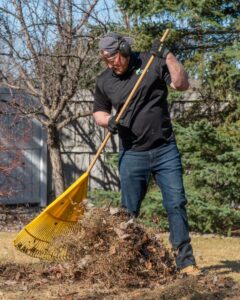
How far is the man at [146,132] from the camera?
5.21 m

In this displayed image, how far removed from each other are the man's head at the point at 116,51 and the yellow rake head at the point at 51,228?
1.02m

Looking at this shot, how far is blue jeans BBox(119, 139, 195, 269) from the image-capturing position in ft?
17.3

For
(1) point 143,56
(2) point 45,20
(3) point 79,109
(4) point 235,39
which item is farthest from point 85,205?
(3) point 79,109

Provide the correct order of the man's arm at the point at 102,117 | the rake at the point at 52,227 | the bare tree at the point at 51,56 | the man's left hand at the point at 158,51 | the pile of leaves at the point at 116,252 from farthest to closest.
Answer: the bare tree at the point at 51,56 < the man's arm at the point at 102,117 < the rake at the point at 52,227 < the man's left hand at the point at 158,51 < the pile of leaves at the point at 116,252

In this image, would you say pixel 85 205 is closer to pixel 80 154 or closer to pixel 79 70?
pixel 79 70

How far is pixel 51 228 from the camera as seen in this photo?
5.32 m

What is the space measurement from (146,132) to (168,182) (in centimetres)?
45

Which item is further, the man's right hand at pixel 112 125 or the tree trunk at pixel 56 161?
the tree trunk at pixel 56 161

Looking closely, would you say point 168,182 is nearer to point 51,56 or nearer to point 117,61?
Answer: point 117,61

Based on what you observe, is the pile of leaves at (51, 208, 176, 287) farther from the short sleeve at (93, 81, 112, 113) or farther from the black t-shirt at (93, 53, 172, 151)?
the short sleeve at (93, 81, 112, 113)

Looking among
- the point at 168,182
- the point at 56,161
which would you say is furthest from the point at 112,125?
the point at 56,161

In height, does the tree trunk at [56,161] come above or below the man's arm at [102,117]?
below

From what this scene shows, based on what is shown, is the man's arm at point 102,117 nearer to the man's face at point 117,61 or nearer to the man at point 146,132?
the man at point 146,132

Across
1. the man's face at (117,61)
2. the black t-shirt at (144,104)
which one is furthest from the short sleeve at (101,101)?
the man's face at (117,61)
